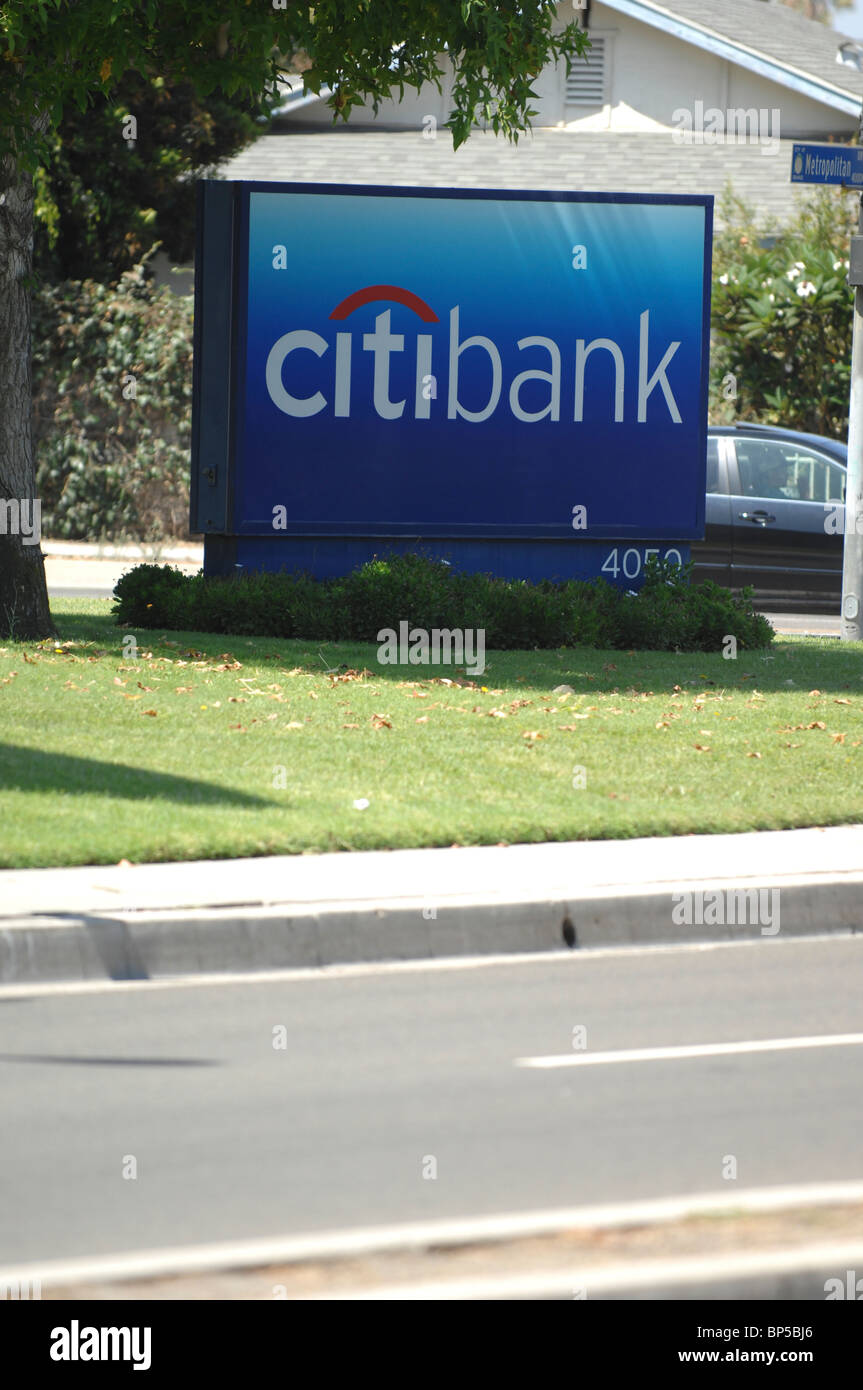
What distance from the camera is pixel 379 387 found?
51.2 feet

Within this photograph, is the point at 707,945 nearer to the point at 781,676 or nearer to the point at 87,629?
the point at 781,676

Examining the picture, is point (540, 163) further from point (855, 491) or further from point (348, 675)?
point (348, 675)

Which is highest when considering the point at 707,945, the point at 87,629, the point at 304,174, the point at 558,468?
the point at 304,174

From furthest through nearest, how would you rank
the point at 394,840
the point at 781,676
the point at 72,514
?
the point at 72,514, the point at 781,676, the point at 394,840

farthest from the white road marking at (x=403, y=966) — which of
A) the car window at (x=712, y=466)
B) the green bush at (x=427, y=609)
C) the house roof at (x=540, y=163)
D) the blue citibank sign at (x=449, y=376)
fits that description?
the house roof at (x=540, y=163)

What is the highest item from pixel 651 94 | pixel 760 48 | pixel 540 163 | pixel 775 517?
pixel 760 48

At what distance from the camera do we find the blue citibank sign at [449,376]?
15.4 metres

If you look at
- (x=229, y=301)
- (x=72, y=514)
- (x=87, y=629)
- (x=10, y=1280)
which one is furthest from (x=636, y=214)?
(x=10, y=1280)

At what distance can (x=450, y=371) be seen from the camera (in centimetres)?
1570

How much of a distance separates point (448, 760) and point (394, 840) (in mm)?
1689

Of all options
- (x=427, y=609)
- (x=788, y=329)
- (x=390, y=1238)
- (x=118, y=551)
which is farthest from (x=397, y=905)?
(x=788, y=329)

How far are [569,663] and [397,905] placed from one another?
657 centimetres

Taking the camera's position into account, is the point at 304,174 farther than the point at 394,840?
Yes

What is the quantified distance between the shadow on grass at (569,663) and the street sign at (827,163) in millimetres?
3893
